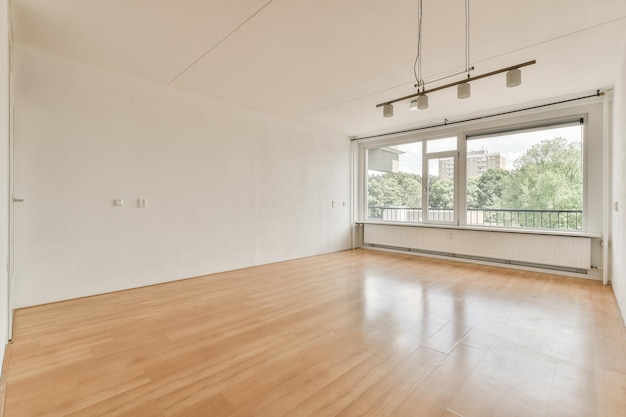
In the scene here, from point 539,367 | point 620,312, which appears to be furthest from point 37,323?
point 620,312

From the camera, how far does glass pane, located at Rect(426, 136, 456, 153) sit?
6161mm

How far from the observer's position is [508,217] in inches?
219

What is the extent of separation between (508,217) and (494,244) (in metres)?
0.63

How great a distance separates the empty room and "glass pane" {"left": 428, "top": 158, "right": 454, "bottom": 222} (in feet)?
0.22

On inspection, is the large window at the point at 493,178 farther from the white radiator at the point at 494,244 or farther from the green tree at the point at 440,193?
the white radiator at the point at 494,244

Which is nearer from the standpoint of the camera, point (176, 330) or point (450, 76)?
A: point (176, 330)

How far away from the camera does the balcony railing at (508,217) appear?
4.97m

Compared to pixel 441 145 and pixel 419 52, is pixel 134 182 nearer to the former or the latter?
pixel 419 52

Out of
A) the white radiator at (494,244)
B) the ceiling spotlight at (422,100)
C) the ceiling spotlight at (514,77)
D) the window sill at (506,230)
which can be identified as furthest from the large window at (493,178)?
the ceiling spotlight at (422,100)

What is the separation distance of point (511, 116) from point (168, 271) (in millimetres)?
6416

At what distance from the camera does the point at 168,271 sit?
437 cm

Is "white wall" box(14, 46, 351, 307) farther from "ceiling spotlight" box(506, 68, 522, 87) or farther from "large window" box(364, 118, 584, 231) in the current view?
"ceiling spotlight" box(506, 68, 522, 87)

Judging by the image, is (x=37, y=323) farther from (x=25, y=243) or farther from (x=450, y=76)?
(x=450, y=76)

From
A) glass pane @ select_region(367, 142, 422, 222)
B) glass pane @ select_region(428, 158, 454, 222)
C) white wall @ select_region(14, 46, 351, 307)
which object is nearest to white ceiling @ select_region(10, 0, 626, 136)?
white wall @ select_region(14, 46, 351, 307)
